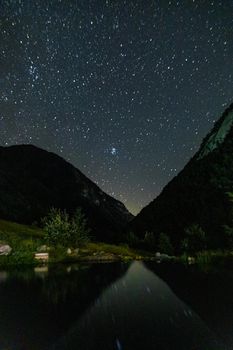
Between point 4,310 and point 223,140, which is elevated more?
point 223,140

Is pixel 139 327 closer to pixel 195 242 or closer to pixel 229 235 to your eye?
pixel 195 242

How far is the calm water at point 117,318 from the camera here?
33.2 ft

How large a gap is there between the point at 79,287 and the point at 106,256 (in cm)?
3990

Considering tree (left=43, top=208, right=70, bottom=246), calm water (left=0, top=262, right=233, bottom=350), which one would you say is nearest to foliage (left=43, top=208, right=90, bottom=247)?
tree (left=43, top=208, right=70, bottom=246)

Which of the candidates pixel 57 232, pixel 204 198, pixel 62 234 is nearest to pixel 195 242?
pixel 62 234

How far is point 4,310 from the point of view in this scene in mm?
14734

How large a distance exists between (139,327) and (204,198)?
145740 mm

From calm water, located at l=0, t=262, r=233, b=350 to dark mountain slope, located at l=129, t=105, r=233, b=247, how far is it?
3725 inches

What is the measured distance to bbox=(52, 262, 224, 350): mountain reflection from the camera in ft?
32.3

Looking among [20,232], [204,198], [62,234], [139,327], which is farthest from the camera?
[204,198]

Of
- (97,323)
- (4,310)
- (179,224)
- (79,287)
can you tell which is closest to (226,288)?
(79,287)

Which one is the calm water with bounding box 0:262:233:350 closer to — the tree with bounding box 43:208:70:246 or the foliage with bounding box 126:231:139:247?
the tree with bounding box 43:208:70:246

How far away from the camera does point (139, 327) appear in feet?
39.4

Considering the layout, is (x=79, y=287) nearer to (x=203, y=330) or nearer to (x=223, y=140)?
(x=203, y=330)
